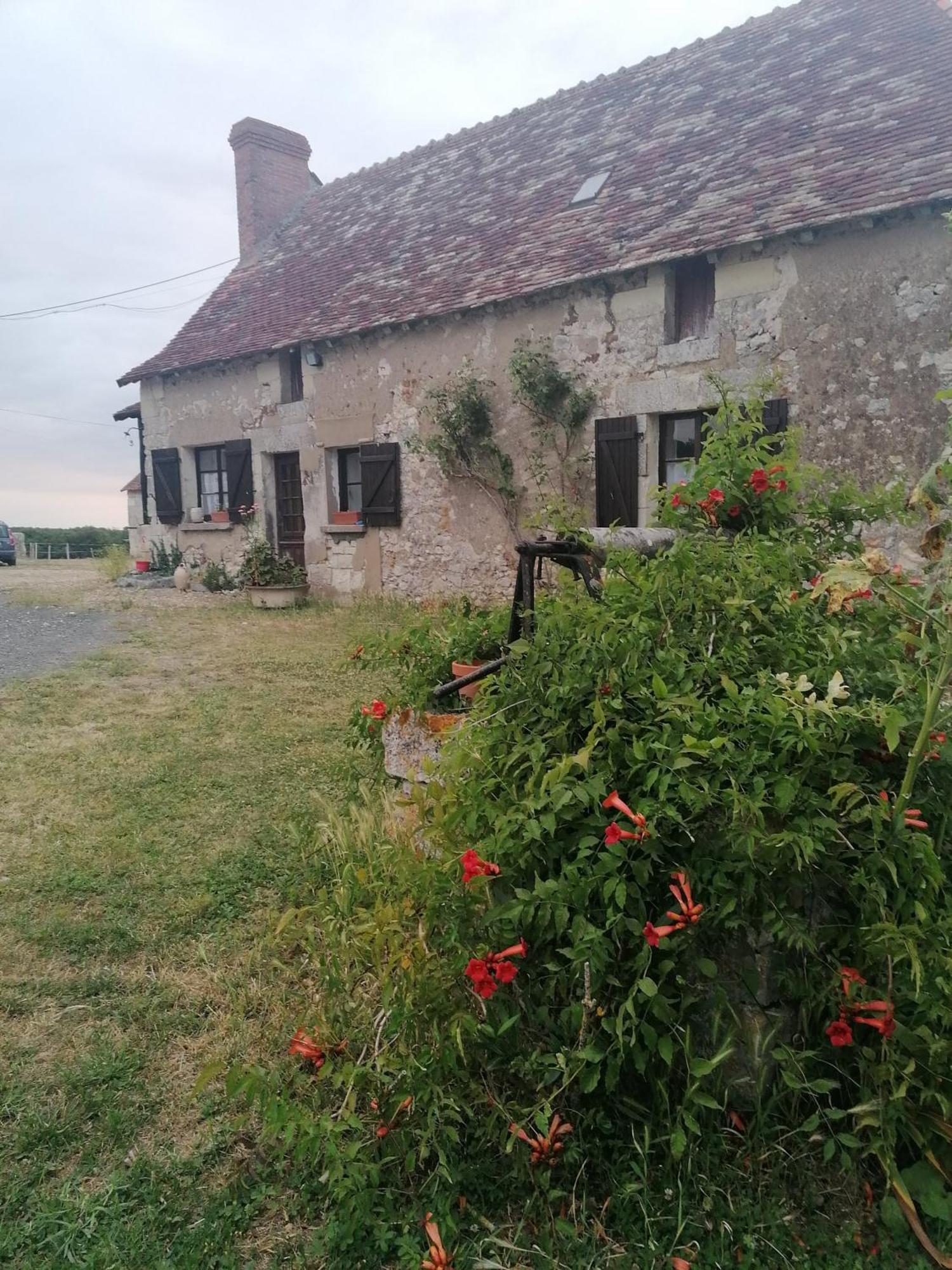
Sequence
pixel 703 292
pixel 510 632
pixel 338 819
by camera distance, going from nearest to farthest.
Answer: pixel 510 632, pixel 338 819, pixel 703 292

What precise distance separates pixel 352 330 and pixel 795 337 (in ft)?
18.6

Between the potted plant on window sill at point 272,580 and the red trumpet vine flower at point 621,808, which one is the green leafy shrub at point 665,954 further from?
the potted plant on window sill at point 272,580

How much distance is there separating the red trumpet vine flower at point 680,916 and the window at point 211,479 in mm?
13199

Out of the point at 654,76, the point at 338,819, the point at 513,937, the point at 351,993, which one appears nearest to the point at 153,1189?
the point at 351,993

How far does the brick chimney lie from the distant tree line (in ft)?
66.8

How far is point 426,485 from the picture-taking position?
10828 mm

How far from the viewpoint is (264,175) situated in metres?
15.2

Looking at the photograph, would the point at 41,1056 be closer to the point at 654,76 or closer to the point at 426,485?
the point at 426,485

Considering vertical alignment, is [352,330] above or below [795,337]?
above

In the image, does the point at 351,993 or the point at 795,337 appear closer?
the point at 351,993

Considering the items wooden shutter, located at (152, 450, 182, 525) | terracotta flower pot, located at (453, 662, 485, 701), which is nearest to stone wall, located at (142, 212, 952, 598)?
wooden shutter, located at (152, 450, 182, 525)

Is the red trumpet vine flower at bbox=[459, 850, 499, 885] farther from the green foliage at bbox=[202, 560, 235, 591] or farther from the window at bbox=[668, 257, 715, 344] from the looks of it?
the green foliage at bbox=[202, 560, 235, 591]

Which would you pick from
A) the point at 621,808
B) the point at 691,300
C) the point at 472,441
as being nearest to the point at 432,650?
the point at 621,808

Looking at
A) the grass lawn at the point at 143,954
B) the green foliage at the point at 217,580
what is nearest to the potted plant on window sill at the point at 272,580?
the green foliage at the point at 217,580
